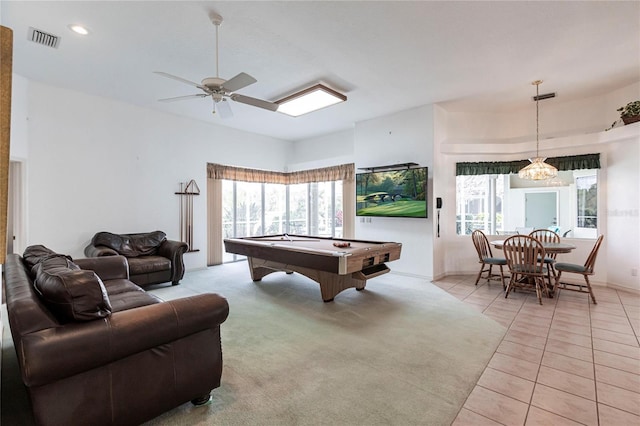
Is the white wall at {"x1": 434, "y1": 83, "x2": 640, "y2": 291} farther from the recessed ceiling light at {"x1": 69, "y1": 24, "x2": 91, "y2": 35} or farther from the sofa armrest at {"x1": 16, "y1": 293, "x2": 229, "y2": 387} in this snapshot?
the recessed ceiling light at {"x1": 69, "y1": 24, "x2": 91, "y2": 35}

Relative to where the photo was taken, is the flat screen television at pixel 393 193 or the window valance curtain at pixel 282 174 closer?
the flat screen television at pixel 393 193

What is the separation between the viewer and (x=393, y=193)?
569 centimetres

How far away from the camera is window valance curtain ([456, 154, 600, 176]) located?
496 centimetres

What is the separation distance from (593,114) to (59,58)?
801 cm

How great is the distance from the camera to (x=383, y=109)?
5.61 meters

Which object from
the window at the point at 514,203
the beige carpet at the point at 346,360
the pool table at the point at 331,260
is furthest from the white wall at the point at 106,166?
the window at the point at 514,203

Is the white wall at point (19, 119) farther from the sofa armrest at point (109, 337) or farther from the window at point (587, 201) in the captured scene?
the window at point (587, 201)

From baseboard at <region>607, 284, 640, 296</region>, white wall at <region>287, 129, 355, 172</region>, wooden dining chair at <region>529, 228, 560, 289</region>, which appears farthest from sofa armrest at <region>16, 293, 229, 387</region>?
baseboard at <region>607, 284, 640, 296</region>

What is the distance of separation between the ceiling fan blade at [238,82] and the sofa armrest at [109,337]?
1997 millimetres

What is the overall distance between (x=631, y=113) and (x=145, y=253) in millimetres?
7935

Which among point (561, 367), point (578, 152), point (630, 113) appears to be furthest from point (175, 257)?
point (630, 113)

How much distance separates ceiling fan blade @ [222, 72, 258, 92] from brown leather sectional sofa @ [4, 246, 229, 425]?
1.99 meters

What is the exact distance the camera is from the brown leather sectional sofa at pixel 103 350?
1.44m

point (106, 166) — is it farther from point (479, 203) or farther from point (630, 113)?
point (630, 113)
